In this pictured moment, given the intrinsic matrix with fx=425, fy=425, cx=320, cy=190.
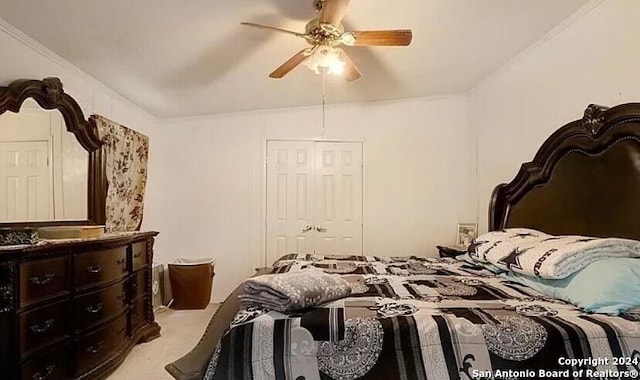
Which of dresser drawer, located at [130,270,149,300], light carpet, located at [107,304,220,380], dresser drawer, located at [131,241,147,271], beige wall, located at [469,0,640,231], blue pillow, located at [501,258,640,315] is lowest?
light carpet, located at [107,304,220,380]

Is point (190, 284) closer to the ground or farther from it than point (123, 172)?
closer to the ground

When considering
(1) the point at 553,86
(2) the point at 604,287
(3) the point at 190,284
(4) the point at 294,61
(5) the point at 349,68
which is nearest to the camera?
(2) the point at 604,287

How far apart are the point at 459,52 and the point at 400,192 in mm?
1887

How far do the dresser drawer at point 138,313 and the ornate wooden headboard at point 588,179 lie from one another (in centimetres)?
315

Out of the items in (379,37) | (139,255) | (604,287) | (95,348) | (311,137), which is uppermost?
(379,37)

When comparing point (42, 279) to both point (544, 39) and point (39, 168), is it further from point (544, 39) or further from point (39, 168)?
point (544, 39)

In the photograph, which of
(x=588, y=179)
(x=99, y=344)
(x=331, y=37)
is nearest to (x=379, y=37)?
(x=331, y=37)

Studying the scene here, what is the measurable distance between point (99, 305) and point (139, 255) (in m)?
0.75

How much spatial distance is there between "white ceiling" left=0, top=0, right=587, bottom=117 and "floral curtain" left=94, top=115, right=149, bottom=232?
395mm

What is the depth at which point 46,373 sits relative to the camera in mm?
2398

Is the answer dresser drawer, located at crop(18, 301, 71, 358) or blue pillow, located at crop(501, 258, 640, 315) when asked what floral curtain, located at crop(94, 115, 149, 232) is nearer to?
dresser drawer, located at crop(18, 301, 71, 358)

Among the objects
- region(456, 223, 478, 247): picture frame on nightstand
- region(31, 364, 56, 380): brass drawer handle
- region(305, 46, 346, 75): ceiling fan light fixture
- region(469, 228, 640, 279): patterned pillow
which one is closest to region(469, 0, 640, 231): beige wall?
region(456, 223, 478, 247): picture frame on nightstand

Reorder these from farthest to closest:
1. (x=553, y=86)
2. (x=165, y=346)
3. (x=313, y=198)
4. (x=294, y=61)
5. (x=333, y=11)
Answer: (x=313, y=198)
(x=165, y=346)
(x=553, y=86)
(x=294, y=61)
(x=333, y=11)

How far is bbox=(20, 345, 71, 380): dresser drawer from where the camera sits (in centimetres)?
226
